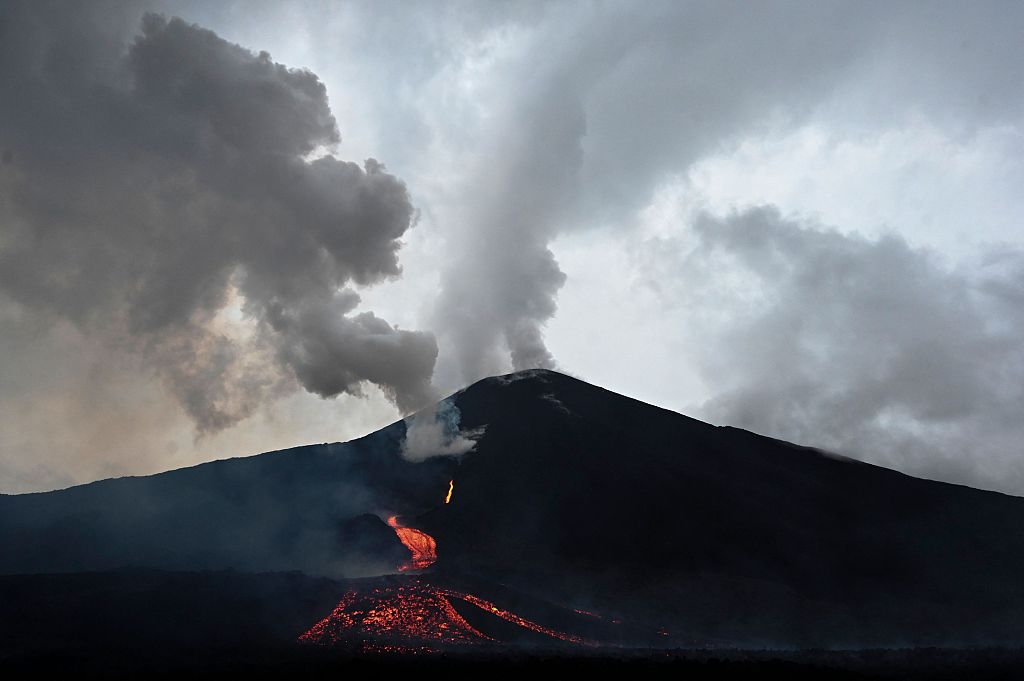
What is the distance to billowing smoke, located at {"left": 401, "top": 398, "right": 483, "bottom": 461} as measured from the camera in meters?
76.5

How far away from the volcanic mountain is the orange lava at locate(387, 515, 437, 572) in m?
0.22

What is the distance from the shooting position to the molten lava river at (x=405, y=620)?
38625 mm

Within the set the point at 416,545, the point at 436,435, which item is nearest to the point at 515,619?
the point at 416,545

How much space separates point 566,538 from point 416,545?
40.2ft

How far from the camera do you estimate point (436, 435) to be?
7975 centimetres

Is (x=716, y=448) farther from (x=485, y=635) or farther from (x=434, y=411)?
(x=485, y=635)

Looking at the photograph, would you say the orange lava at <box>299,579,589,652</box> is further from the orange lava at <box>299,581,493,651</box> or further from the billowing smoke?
the billowing smoke

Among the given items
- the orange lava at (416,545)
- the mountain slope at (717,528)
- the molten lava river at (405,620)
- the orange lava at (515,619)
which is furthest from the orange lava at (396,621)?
the mountain slope at (717,528)

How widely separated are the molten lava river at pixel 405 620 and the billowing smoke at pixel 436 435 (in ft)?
99.8

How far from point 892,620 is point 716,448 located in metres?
25.8

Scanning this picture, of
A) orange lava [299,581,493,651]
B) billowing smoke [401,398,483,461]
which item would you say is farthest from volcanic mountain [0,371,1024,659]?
billowing smoke [401,398,483,461]

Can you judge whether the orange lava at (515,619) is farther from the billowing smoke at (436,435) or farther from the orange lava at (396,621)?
the billowing smoke at (436,435)

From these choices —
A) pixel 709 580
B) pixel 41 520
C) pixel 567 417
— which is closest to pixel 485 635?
pixel 709 580

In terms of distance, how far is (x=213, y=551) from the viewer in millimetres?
58562
